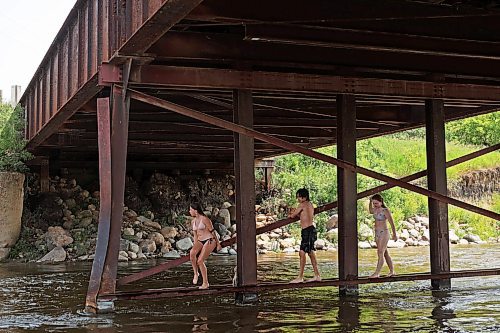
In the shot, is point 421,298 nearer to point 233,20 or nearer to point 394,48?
point 394,48

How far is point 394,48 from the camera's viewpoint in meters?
10.7

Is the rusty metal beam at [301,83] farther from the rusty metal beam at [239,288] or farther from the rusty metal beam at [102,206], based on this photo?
the rusty metal beam at [239,288]

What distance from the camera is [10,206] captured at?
77.7ft

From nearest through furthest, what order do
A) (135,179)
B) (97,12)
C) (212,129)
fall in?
(97,12) → (212,129) → (135,179)

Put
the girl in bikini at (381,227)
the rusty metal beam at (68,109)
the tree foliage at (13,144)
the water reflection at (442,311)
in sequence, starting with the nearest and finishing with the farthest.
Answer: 1. the water reflection at (442,311)
2. the girl in bikini at (381,227)
3. the rusty metal beam at (68,109)
4. the tree foliage at (13,144)

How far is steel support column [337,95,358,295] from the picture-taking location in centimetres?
1198

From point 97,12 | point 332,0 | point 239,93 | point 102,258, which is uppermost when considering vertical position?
point 97,12

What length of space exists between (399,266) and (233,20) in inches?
493

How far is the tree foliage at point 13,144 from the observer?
77.5 ft

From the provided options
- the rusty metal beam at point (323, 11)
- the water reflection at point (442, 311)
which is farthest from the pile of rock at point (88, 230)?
the rusty metal beam at point (323, 11)

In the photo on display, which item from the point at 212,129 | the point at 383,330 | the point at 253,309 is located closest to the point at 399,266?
the point at 212,129

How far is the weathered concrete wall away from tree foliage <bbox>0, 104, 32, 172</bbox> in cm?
42

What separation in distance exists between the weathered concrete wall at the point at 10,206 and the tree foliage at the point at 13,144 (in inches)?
16.4

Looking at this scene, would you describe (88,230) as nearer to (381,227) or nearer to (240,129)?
(381,227)
